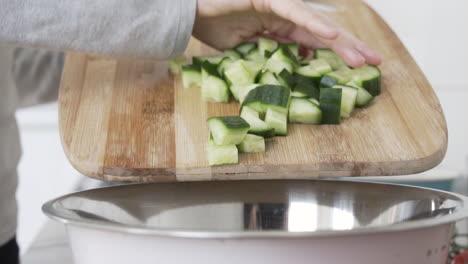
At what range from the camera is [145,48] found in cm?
113

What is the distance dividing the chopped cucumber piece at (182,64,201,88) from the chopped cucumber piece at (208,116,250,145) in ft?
0.75

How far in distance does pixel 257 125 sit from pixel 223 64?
24 cm

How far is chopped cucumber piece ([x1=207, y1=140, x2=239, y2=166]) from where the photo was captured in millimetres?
951

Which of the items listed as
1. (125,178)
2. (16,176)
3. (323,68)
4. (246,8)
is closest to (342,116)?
(323,68)

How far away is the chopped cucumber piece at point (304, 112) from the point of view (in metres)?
1.07

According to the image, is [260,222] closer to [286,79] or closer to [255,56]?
[286,79]

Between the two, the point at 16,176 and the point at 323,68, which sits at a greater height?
the point at 323,68

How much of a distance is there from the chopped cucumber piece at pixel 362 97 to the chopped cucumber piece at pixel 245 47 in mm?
239

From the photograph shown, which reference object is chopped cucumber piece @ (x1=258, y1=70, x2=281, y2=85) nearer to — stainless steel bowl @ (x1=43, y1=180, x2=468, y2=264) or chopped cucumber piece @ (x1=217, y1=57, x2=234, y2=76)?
chopped cucumber piece @ (x1=217, y1=57, x2=234, y2=76)

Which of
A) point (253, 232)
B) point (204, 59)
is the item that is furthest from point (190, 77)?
point (253, 232)

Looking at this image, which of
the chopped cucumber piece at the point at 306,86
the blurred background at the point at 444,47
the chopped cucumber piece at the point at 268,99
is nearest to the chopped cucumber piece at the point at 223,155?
the chopped cucumber piece at the point at 268,99

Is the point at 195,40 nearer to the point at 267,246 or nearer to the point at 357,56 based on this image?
the point at 357,56

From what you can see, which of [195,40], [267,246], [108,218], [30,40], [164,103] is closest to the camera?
[267,246]

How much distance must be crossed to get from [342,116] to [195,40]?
17.4 inches
